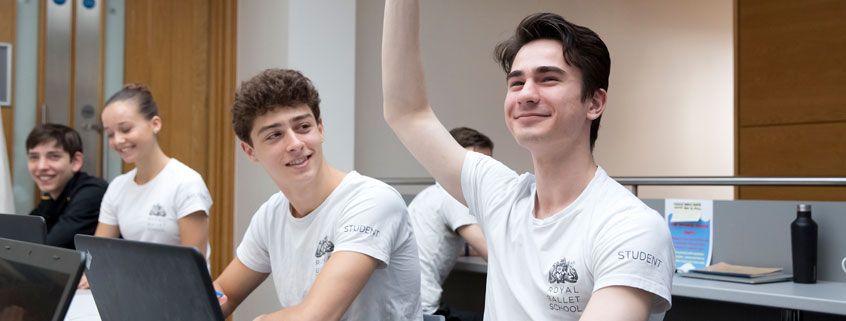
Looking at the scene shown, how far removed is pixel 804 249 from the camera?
2375 mm

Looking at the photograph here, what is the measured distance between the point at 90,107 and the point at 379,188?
244 cm

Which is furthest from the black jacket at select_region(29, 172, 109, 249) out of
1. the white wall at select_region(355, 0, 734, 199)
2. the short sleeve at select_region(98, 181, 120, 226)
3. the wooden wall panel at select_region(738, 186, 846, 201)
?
the wooden wall panel at select_region(738, 186, 846, 201)

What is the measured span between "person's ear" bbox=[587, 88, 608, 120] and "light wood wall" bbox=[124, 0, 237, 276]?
2931mm

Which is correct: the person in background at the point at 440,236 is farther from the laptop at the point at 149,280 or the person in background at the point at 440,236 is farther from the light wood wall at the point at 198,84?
the laptop at the point at 149,280

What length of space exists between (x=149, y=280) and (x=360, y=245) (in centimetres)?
59

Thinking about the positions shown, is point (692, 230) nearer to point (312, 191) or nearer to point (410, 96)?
point (312, 191)

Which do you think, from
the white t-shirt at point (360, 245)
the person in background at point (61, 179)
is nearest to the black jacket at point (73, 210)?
the person in background at point (61, 179)

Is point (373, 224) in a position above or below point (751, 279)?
above

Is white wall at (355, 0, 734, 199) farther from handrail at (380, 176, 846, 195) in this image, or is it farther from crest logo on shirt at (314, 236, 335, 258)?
crest logo on shirt at (314, 236, 335, 258)

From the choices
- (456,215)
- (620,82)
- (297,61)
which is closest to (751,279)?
(456,215)

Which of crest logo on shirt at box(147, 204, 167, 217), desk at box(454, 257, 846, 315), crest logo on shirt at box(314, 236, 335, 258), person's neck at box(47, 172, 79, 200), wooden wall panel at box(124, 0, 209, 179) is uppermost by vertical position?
wooden wall panel at box(124, 0, 209, 179)

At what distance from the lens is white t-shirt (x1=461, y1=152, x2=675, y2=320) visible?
108cm

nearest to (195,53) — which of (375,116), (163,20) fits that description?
(163,20)

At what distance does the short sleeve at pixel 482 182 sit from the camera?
1353 mm
